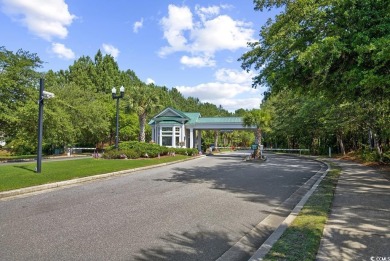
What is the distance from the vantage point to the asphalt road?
5.06 metres

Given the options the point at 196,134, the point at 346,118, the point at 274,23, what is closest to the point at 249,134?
the point at 196,134

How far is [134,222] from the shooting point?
6766 millimetres

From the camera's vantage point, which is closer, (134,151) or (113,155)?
(113,155)

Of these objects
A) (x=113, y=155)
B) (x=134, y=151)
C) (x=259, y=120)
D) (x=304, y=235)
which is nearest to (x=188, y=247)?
(x=304, y=235)

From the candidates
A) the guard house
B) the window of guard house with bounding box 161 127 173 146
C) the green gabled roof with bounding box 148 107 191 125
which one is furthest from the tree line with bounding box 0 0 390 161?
the window of guard house with bounding box 161 127 173 146

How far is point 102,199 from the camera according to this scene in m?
9.41

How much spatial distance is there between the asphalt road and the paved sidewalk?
1.14 m

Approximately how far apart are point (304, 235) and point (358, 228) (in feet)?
3.83

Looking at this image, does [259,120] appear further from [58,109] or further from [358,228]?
[358,228]

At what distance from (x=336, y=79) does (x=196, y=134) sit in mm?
44193

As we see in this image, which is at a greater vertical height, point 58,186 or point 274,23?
point 274,23

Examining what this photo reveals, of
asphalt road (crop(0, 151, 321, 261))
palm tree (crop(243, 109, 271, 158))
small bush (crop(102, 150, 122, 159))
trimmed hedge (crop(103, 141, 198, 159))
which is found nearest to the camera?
asphalt road (crop(0, 151, 321, 261))

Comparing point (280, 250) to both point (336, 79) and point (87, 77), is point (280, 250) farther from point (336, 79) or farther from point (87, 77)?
point (87, 77)

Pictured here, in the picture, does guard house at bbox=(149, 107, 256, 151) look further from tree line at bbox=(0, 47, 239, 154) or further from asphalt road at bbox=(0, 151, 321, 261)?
asphalt road at bbox=(0, 151, 321, 261)
